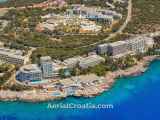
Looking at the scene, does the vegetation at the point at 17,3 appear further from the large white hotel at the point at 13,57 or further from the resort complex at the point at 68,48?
the large white hotel at the point at 13,57

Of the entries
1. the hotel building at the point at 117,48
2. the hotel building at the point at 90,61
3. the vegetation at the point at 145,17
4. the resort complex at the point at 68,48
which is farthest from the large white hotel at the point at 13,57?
the vegetation at the point at 145,17

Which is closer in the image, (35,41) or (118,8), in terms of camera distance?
(35,41)

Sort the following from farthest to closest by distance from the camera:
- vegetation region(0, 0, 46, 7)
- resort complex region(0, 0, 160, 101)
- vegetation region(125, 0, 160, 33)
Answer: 1. vegetation region(0, 0, 46, 7)
2. vegetation region(125, 0, 160, 33)
3. resort complex region(0, 0, 160, 101)

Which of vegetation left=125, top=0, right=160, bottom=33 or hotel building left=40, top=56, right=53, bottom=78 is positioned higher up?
vegetation left=125, top=0, right=160, bottom=33

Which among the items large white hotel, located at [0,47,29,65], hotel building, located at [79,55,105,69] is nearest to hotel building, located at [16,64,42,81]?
large white hotel, located at [0,47,29,65]

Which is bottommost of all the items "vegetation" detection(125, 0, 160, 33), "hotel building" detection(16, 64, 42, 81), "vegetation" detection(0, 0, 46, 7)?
"hotel building" detection(16, 64, 42, 81)

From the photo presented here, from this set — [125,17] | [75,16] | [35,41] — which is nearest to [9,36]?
[35,41]

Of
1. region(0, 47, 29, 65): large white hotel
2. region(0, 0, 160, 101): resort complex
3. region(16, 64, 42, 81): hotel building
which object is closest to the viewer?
region(0, 0, 160, 101): resort complex

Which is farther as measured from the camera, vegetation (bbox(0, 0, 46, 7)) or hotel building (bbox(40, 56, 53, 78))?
vegetation (bbox(0, 0, 46, 7))

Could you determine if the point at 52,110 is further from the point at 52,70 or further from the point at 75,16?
the point at 75,16

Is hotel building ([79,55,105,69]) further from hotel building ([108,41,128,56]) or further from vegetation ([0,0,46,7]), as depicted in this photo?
vegetation ([0,0,46,7])

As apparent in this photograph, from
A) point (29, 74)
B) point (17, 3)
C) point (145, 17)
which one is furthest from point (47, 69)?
point (17, 3)
